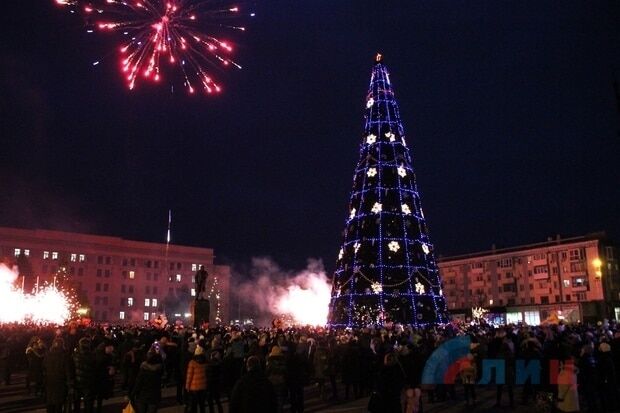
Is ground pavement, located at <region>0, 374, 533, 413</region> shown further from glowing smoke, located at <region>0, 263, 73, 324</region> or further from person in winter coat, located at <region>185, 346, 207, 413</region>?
glowing smoke, located at <region>0, 263, 73, 324</region>

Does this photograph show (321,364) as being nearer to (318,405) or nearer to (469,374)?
(318,405)

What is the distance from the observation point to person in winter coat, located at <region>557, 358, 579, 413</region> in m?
12.1

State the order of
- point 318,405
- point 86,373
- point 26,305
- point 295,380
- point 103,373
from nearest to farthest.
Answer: point 86,373 < point 103,373 < point 295,380 < point 318,405 < point 26,305

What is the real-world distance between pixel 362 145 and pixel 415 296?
31.8 feet

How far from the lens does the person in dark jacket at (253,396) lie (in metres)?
6.98

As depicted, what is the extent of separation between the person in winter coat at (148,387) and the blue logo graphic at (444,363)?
8.22 meters

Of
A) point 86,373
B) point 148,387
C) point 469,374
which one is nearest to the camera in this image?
point 148,387

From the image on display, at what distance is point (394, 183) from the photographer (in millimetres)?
33938

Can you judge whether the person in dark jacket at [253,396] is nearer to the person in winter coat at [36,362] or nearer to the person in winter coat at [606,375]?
the person in winter coat at [606,375]

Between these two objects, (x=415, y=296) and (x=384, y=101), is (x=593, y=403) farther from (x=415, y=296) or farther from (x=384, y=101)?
(x=384, y=101)

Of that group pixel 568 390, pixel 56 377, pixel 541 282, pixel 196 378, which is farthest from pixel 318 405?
pixel 541 282

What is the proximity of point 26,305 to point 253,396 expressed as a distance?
211 feet

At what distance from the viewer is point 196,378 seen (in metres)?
12.0

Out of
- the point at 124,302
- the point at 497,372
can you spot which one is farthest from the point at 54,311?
the point at 497,372
